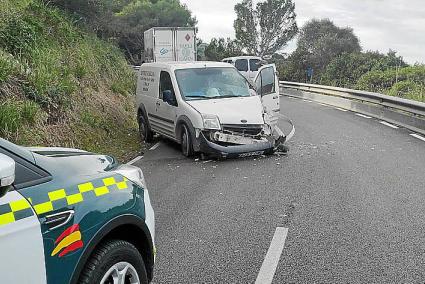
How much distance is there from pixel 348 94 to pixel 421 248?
15300mm

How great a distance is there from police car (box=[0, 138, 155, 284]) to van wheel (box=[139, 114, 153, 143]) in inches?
348

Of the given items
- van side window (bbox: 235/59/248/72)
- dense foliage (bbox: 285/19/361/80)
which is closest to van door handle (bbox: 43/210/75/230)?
van side window (bbox: 235/59/248/72)

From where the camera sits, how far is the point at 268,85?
1295 cm

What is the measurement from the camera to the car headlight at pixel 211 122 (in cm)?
961

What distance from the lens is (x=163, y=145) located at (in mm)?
12031

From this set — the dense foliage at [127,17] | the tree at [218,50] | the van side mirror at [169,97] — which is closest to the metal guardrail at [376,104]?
the van side mirror at [169,97]

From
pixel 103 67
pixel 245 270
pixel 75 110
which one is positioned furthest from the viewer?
pixel 103 67

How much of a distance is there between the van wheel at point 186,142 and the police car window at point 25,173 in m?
7.25

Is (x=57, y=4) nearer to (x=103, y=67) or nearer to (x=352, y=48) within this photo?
(x=103, y=67)

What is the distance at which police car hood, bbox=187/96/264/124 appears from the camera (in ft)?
32.1

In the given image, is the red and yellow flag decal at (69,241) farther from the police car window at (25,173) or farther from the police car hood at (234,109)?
the police car hood at (234,109)

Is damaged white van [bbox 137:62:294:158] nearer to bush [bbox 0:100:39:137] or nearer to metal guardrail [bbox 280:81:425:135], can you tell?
bush [bbox 0:100:39:137]

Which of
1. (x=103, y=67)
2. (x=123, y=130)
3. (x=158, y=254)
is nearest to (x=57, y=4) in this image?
(x=103, y=67)

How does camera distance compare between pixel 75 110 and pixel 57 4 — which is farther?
pixel 57 4
